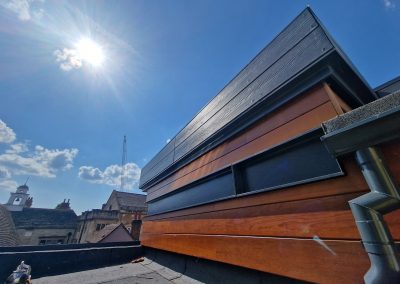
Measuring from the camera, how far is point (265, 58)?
2.33 meters

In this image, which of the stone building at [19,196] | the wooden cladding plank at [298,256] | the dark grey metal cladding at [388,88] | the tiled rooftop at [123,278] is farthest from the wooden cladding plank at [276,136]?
the stone building at [19,196]

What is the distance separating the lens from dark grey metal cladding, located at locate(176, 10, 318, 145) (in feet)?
6.18

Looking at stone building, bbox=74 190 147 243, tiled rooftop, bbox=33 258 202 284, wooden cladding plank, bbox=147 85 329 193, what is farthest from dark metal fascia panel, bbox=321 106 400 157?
stone building, bbox=74 190 147 243

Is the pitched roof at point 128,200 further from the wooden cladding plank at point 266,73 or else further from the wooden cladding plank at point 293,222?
the wooden cladding plank at point 293,222

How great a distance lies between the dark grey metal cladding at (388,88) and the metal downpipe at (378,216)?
Answer: 1802 mm

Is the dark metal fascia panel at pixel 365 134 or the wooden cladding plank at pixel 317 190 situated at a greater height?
the dark metal fascia panel at pixel 365 134

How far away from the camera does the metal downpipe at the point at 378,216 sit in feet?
2.96

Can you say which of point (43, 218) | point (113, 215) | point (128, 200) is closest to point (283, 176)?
point (113, 215)

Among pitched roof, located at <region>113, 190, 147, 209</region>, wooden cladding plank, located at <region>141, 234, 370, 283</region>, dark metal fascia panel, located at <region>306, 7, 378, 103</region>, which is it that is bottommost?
wooden cladding plank, located at <region>141, 234, 370, 283</region>

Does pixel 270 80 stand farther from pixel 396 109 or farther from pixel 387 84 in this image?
pixel 387 84

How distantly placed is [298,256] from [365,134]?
41.1 inches

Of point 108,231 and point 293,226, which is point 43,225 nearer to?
point 108,231

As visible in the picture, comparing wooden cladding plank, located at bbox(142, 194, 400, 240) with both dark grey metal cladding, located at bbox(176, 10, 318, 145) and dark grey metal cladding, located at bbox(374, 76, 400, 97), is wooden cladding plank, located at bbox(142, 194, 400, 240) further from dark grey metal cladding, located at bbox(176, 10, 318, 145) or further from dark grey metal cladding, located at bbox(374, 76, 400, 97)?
dark grey metal cladding, located at bbox(374, 76, 400, 97)

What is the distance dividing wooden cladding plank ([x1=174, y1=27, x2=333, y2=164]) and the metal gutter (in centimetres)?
83
